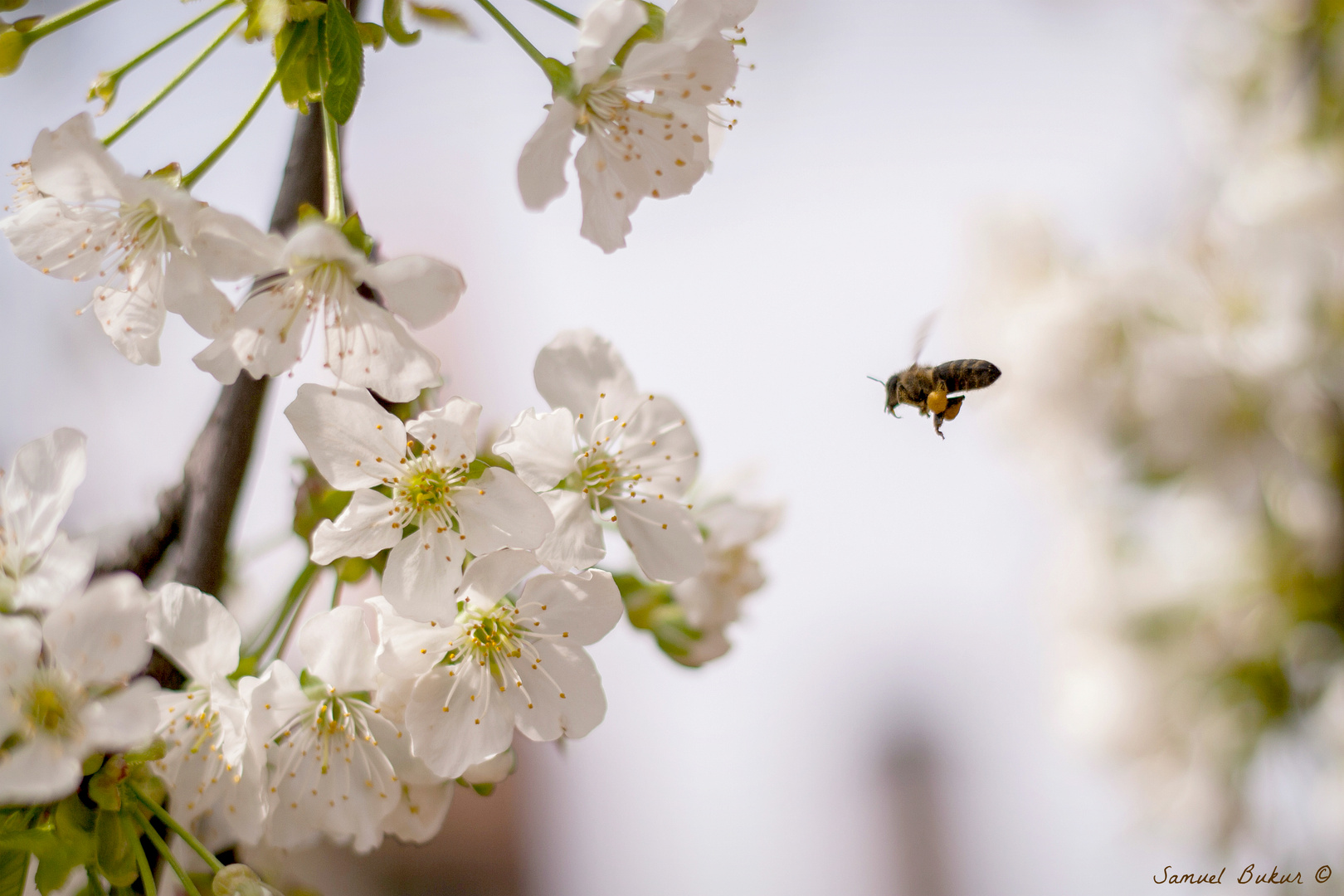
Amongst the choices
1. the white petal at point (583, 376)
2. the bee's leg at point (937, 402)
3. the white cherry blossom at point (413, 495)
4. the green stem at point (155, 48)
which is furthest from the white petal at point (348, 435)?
the bee's leg at point (937, 402)

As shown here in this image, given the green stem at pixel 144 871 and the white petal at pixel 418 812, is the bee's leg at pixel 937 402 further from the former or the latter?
the green stem at pixel 144 871

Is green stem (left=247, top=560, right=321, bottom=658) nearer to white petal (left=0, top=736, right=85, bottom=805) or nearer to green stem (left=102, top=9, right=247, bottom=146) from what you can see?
white petal (left=0, top=736, right=85, bottom=805)

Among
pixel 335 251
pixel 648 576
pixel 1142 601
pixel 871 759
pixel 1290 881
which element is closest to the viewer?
pixel 335 251

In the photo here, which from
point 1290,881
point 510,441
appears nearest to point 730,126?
point 510,441

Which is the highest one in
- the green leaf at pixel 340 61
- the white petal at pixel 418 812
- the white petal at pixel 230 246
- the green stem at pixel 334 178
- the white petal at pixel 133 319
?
the green leaf at pixel 340 61

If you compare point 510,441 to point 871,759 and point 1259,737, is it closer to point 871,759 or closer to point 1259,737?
point 1259,737

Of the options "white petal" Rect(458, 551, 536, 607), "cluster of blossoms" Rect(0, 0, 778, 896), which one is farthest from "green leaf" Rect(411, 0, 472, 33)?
"white petal" Rect(458, 551, 536, 607)
